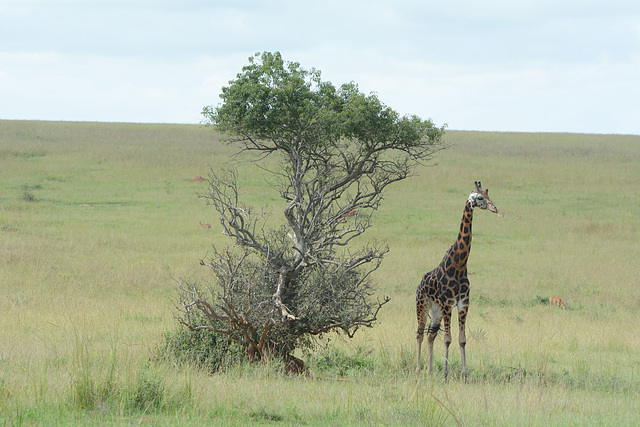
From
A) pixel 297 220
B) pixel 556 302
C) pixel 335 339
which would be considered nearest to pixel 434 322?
pixel 297 220

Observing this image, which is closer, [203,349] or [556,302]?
[203,349]

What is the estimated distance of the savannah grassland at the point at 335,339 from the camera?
7.23m

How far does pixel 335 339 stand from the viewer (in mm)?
13516

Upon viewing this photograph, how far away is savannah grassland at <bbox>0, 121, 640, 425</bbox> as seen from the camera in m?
7.23

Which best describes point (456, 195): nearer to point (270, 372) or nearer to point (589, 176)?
point (589, 176)

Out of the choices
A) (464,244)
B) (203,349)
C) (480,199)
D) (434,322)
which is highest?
(480,199)

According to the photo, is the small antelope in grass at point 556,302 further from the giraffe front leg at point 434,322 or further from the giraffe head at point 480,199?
the giraffe head at point 480,199

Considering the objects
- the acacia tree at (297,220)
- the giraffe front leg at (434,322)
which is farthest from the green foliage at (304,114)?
the giraffe front leg at (434,322)

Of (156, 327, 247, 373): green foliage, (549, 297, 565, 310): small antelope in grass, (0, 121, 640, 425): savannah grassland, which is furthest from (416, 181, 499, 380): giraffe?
(549, 297, 565, 310): small antelope in grass

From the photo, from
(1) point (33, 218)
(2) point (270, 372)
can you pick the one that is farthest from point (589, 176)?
(2) point (270, 372)

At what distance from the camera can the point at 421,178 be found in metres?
48.1

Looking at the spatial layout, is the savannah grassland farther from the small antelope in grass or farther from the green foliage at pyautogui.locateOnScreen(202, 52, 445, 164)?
the green foliage at pyautogui.locateOnScreen(202, 52, 445, 164)

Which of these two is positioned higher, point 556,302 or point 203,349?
point 203,349

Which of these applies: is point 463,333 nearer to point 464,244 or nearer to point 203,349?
point 464,244
